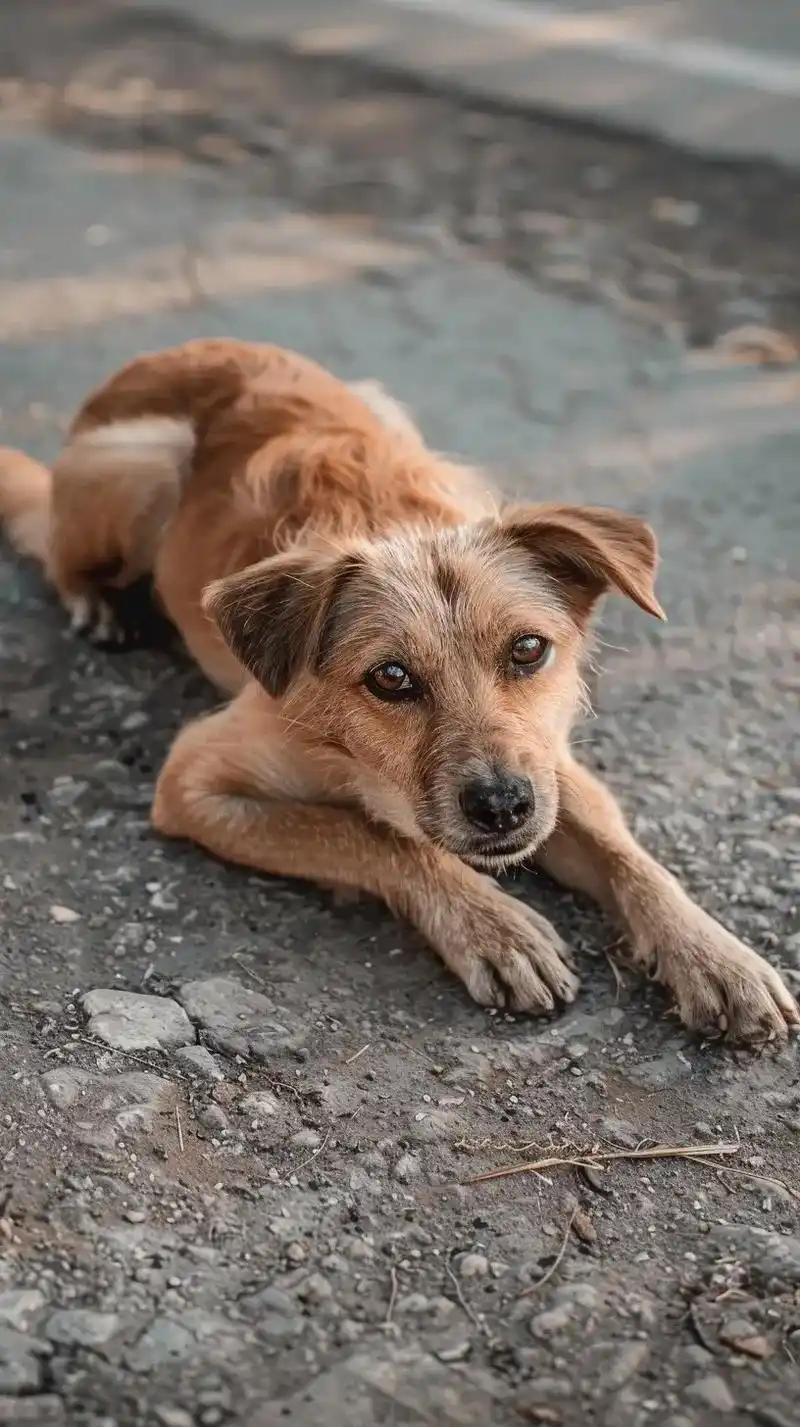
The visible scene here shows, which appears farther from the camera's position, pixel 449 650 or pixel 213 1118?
pixel 449 650

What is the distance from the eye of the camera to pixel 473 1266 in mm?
2982

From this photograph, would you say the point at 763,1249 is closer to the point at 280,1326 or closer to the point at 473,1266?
the point at 473,1266

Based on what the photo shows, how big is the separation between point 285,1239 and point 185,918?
1197 millimetres

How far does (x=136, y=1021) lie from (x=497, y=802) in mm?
1048

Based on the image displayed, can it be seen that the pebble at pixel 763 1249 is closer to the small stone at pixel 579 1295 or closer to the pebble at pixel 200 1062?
the small stone at pixel 579 1295

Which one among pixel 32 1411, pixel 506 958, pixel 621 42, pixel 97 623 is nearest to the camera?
pixel 32 1411

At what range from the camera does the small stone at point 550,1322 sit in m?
2.81

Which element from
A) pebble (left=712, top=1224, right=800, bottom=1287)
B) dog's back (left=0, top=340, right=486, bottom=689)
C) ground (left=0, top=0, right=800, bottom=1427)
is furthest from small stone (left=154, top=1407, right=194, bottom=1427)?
dog's back (left=0, top=340, right=486, bottom=689)

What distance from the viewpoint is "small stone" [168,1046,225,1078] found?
347 centimetres

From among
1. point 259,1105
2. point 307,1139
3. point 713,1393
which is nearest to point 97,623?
point 259,1105

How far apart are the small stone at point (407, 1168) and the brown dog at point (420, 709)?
1.80 feet

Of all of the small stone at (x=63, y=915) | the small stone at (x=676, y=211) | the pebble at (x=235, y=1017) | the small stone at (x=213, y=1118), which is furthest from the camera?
the small stone at (x=676, y=211)

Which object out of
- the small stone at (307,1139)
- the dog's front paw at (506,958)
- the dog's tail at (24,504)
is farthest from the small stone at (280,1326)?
the dog's tail at (24,504)

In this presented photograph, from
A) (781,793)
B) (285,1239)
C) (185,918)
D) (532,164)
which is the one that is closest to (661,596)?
(781,793)
